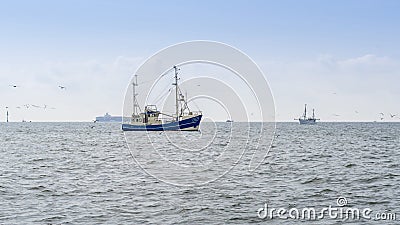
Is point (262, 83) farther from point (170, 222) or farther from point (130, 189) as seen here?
point (170, 222)

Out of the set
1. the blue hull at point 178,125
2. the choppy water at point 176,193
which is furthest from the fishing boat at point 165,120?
the choppy water at point 176,193

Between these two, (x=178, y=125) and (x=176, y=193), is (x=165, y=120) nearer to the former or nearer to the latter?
(x=178, y=125)

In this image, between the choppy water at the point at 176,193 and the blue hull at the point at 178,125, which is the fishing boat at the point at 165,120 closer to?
the blue hull at the point at 178,125

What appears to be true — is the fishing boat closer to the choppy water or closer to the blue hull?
the blue hull

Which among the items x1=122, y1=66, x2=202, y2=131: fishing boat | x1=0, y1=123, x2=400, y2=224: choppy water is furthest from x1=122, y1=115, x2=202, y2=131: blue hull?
x1=0, y1=123, x2=400, y2=224: choppy water

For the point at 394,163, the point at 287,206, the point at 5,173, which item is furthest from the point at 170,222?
the point at 394,163

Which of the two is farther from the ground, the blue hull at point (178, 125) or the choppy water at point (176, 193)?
the blue hull at point (178, 125)

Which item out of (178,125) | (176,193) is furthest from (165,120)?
(176,193)

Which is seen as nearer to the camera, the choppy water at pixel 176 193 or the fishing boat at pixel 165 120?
the choppy water at pixel 176 193

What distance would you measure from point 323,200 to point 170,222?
9259 mm

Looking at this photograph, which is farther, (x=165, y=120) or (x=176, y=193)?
(x=165, y=120)

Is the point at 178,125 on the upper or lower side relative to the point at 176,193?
upper

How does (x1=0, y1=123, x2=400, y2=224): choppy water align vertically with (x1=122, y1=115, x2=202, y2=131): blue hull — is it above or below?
below

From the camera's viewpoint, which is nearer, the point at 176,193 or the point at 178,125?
the point at 176,193
